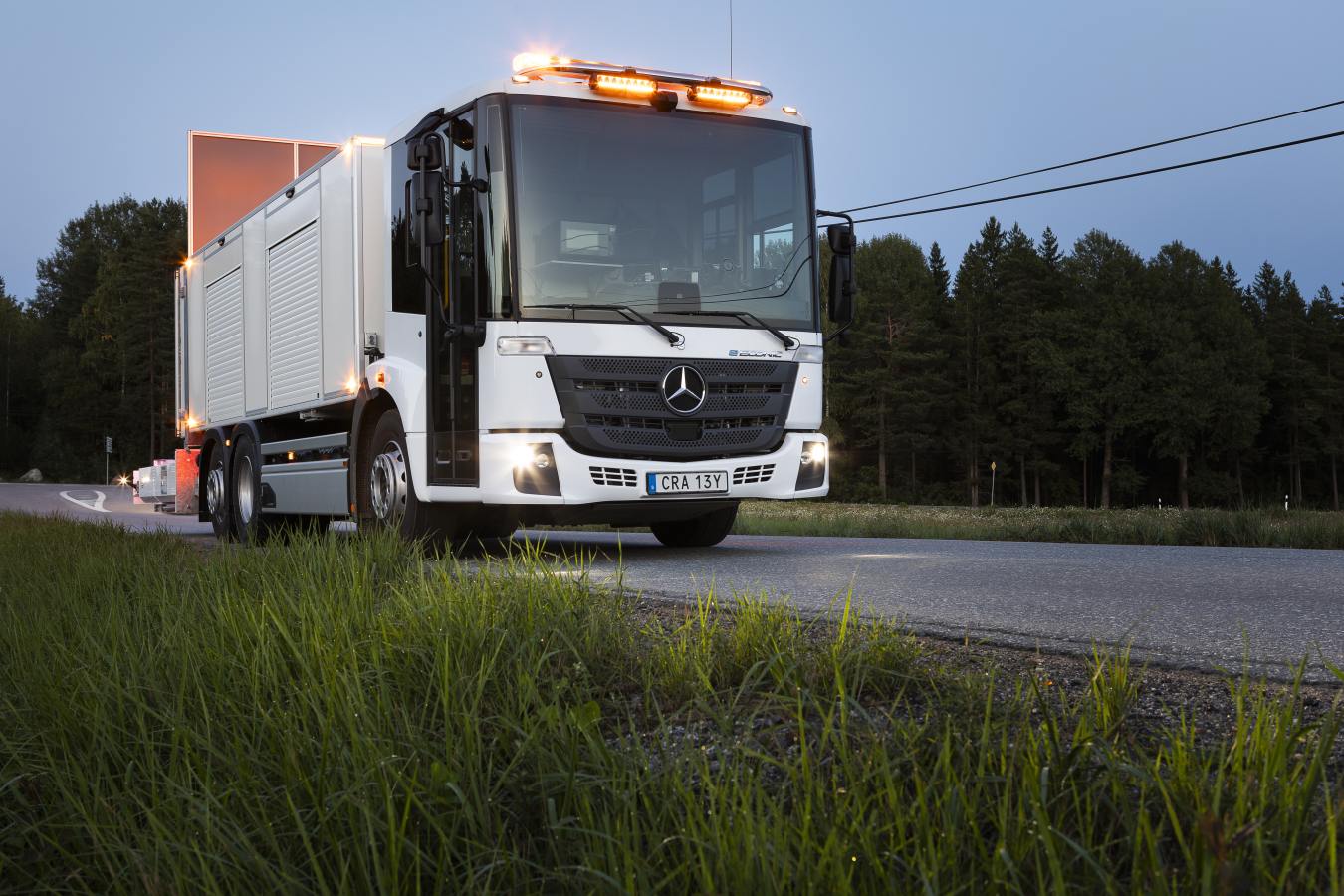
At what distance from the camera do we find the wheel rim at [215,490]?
12773 mm

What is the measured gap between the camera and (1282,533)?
1325 cm

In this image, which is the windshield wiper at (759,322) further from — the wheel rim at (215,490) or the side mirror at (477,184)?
the wheel rim at (215,490)

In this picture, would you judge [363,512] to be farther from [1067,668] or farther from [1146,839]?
[1146,839]

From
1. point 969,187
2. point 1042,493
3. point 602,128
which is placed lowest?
point 1042,493

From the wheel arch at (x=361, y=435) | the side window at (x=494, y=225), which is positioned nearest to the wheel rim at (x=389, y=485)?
the wheel arch at (x=361, y=435)

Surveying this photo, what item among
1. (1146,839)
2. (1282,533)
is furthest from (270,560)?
(1282,533)

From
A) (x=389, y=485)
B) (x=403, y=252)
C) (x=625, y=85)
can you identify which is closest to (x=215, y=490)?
(x=389, y=485)

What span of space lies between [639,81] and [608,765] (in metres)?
6.54

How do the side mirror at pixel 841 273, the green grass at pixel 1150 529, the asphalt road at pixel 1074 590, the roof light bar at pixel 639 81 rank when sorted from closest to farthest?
the asphalt road at pixel 1074 590 < the roof light bar at pixel 639 81 < the side mirror at pixel 841 273 < the green grass at pixel 1150 529

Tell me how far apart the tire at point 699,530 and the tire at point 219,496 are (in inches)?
186

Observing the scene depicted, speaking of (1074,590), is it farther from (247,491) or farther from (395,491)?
(247,491)

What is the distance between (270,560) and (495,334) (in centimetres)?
230

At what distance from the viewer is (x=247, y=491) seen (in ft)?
38.8

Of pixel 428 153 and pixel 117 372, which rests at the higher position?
pixel 117 372
